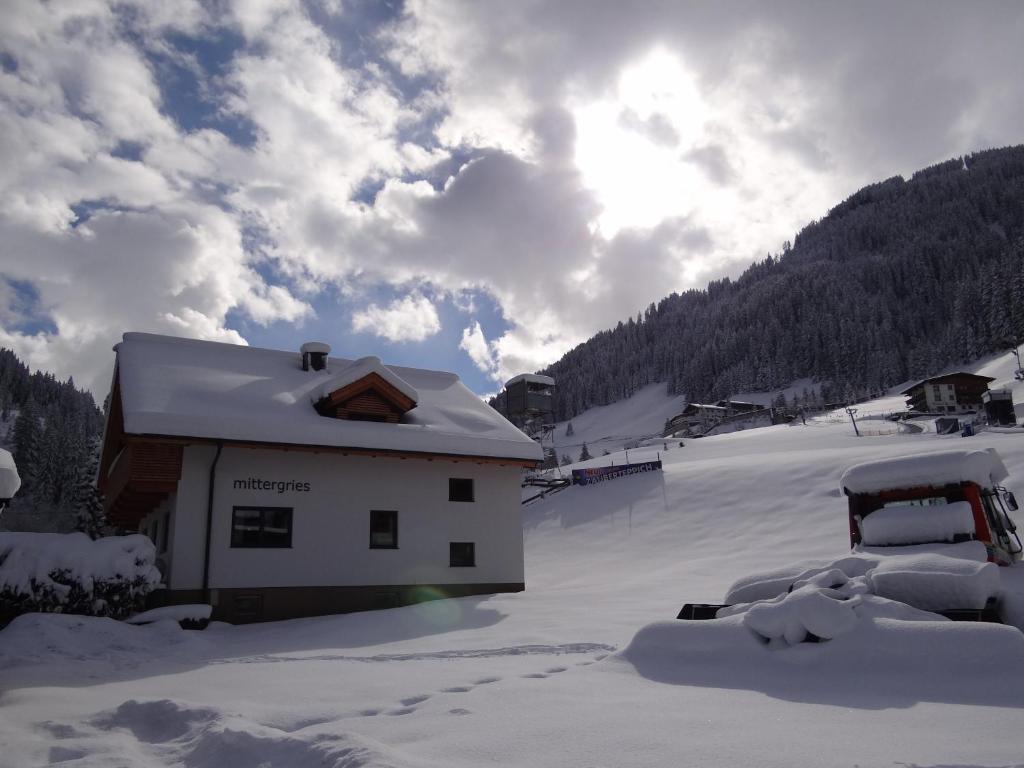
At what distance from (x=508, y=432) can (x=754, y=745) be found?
17876 mm

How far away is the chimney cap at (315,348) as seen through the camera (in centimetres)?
2375

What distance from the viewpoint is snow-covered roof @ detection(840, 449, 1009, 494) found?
13102 millimetres

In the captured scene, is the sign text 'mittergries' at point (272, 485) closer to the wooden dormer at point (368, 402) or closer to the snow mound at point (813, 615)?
the wooden dormer at point (368, 402)

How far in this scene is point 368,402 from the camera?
20.4 meters

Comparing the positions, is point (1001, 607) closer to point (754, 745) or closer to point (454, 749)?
point (754, 745)

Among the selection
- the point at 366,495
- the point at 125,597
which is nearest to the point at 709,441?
the point at 366,495

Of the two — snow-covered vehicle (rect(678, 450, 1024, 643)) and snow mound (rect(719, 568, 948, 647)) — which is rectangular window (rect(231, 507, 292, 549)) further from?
snow mound (rect(719, 568, 948, 647))

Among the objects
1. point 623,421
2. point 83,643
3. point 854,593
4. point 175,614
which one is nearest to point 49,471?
point 175,614

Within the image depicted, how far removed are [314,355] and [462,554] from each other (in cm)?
837

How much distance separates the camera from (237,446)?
→ 17953 millimetres

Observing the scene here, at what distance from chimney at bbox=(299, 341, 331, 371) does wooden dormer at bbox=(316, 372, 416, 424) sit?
3826 millimetres

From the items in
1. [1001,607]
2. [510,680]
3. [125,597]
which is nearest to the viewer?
[510,680]

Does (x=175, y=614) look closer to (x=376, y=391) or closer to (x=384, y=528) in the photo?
(x=384, y=528)

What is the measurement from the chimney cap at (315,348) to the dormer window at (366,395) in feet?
12.2
